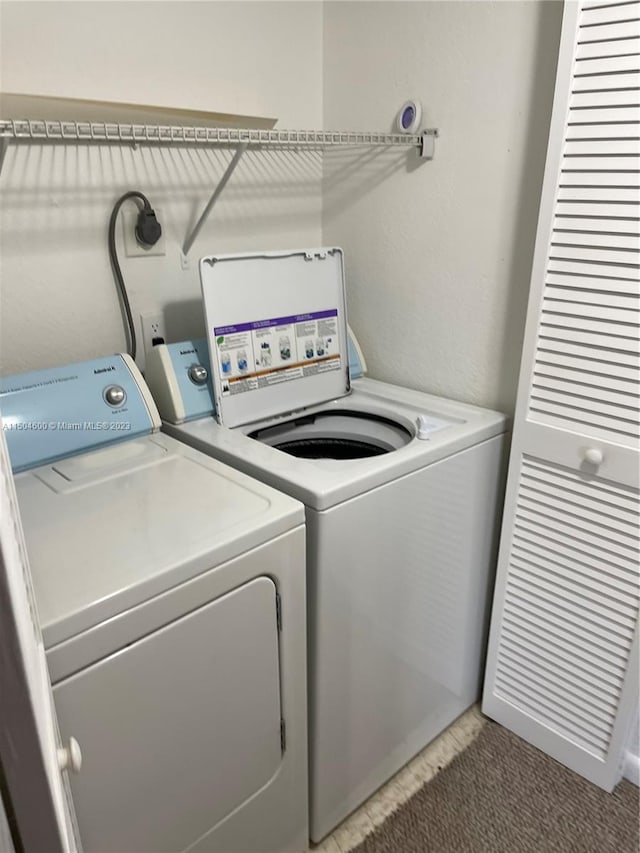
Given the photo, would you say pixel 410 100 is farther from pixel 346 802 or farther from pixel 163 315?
pixel 346 802

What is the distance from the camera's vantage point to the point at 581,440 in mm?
1531

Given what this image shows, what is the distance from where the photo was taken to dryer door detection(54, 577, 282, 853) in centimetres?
103

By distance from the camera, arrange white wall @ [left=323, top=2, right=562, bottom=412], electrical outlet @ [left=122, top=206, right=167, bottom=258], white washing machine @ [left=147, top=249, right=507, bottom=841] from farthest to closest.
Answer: electrical outlet @ [left=122, top=206, right=167, bottom=258] → white wall @ [left=323, top=2, right=562, bottom=412] → white washing machine @ [left=147, top=249, right=507, bottom=841]

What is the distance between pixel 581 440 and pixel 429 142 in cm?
97

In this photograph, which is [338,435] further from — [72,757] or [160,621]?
[72,757]

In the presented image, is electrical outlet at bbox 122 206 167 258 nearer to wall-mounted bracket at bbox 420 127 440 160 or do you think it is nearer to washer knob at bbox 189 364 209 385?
washer knob at bbox 189 364 209 385

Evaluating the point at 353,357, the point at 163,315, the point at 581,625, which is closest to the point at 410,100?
the point at 353,357

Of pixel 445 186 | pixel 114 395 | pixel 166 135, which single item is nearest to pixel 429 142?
pixel 445 186

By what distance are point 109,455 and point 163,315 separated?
56 cm

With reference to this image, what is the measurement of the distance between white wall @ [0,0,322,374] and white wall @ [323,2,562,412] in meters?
0.23

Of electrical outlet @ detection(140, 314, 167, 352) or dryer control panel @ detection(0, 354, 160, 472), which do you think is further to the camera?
electrical outlet @ detection(140, 314, 167, 352)

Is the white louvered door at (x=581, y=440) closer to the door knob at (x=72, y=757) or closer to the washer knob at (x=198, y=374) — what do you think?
the washer knob at (x=198, y=374)

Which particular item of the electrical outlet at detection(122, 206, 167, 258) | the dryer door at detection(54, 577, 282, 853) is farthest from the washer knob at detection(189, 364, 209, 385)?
the dryer door at detection(54, 577, 282, 853)

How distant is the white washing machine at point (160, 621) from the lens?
101 centimetres
